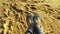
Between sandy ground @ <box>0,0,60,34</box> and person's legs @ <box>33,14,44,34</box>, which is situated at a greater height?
person's legs @ <box>33,14,44,34</box>

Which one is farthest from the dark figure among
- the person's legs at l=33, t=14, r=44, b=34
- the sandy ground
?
the sandy ground

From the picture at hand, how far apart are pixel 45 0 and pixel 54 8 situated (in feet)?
2.37

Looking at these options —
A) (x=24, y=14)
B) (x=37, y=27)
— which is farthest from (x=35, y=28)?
(x=24, y=14)

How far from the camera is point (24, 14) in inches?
284

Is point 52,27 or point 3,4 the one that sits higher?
point 3,4

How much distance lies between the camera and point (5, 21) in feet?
22.2

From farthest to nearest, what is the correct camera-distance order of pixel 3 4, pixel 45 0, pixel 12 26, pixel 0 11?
pixel 45 0
pixel 3 4
pixel 0 11
pixel 12 26

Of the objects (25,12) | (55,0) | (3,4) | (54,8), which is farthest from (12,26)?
(55,0)

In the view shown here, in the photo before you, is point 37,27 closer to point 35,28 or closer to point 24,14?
point 35,28

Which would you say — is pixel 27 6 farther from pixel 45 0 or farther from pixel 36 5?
pixel 45 0

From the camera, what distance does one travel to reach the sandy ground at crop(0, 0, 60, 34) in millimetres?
6688

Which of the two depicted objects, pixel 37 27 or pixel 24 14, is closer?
pixel 37 27

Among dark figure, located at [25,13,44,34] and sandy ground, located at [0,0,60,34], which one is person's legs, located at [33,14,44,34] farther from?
sandy ground, located at [0,0,60,34]

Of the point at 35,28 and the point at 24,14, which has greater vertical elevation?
the point at 35,28
